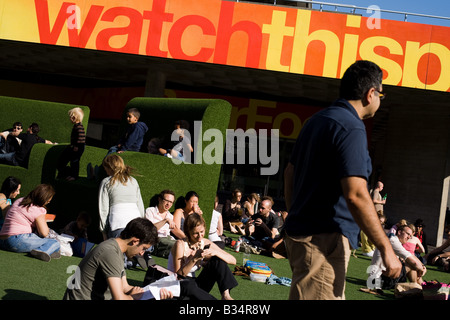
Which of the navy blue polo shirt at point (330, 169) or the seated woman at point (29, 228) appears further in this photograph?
the seated woman at point (29, 228)

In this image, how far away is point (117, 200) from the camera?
7449 mm

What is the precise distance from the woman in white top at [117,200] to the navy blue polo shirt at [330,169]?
178 inches

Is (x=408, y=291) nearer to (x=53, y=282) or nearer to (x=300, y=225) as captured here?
(x=53, y=282)

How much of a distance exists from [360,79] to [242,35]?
13.3m

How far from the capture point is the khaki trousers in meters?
2.93

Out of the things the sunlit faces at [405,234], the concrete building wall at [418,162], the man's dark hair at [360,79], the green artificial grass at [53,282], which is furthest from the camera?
the concrete building wall at [418,162]

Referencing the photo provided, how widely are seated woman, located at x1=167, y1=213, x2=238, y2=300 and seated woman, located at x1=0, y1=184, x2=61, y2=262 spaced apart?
7.51 feet

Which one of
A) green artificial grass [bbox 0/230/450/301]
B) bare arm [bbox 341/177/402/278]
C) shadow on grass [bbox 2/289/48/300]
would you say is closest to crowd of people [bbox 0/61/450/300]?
bare arm [bbox 341/177/402/278]

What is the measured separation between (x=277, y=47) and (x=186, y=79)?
505 centimetres

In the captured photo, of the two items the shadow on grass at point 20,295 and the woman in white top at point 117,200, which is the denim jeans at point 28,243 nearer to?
the woman in white top at point 117,200

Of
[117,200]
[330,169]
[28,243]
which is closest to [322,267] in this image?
[330,169]

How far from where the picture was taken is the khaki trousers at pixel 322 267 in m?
2.93

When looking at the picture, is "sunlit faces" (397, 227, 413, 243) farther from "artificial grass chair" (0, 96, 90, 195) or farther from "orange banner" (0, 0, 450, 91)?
"orange banner" (0, 0, 450, 91)

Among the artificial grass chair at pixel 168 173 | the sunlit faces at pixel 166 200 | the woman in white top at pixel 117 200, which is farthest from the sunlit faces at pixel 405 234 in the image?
the woman in white top at pixel 117 200
